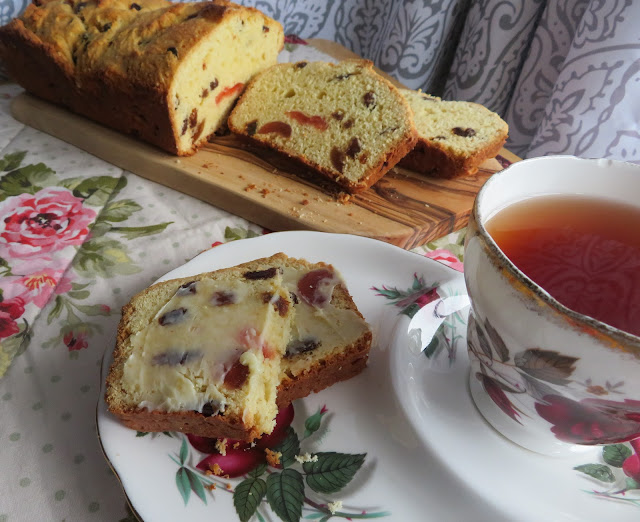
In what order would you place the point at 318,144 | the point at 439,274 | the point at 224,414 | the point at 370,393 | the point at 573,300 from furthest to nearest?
the point at 318,144
the point at 439,274
the point at 370,393
the point at 224,414
the point at 573,300

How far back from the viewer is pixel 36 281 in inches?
Answer: 56.2

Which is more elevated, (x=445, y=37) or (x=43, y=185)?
(x=445, y=37)

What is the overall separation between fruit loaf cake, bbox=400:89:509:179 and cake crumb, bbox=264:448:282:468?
→ 125cm

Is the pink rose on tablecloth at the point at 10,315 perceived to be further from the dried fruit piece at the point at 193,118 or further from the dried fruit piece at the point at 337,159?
the dried fruit piece at the point at 337,159

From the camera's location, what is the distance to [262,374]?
0.98 m

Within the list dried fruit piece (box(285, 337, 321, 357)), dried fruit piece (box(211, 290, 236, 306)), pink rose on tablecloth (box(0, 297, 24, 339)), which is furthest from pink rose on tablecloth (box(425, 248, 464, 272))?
pink rose on tablecloth (box(0, 297, 24, 339))

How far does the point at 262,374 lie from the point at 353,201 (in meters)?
0.92

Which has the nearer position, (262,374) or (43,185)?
(262,374)

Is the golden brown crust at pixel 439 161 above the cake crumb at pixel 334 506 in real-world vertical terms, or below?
above

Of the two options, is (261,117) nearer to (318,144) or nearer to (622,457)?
(318,144)

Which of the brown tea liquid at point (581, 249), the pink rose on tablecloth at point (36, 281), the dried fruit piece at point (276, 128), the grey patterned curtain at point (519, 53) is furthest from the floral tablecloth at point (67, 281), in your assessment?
the grey patterned curtain at point (519, 53)

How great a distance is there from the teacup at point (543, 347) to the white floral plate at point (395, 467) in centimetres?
6

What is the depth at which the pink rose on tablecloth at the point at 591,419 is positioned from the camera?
2.57ft

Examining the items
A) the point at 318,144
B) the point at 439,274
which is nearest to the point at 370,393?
the point at 439,274
